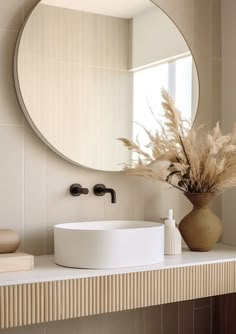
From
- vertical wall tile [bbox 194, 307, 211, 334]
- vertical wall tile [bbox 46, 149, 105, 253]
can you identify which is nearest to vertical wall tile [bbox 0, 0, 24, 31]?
vertical wall tile [bbox 46, 149, 105, 253]

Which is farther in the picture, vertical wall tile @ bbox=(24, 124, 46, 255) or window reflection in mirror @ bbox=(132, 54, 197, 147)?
window reflection in mirror @ bbox=(132, 54, 197, 147)

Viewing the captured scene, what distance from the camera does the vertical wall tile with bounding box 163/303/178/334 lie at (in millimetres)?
2408

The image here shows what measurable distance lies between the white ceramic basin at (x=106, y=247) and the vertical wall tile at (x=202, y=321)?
725mm

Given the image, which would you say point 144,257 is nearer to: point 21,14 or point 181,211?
point 181,211

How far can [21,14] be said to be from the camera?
2.04 m

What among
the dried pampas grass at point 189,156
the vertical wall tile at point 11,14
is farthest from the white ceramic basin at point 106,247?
the vertical wall tile at point 11,14

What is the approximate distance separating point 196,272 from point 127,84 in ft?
2.65

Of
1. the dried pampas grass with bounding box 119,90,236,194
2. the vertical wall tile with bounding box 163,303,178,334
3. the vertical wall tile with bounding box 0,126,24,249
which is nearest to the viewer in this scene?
the vertical wall tile with bounding box 0,126,24,249

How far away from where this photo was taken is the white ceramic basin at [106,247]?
179 cm

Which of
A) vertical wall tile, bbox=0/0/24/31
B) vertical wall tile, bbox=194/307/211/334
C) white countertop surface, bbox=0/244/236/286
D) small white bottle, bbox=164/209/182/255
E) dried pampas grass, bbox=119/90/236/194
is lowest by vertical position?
vertical wall tile, bbox=194/307/211/334

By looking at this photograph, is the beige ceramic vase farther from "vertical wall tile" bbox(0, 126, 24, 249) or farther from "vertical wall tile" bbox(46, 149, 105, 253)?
"vertical wall tile" bbox(0, 126, 24, 249)

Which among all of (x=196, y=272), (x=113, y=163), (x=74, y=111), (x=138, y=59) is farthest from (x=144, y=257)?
(x=138, y=59)

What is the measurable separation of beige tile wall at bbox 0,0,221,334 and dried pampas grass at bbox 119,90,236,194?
175 mm

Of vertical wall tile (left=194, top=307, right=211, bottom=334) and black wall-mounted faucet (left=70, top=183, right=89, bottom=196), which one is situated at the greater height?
black wall-mounted faucet (left=70, top=183, right=89, bottom=196)
